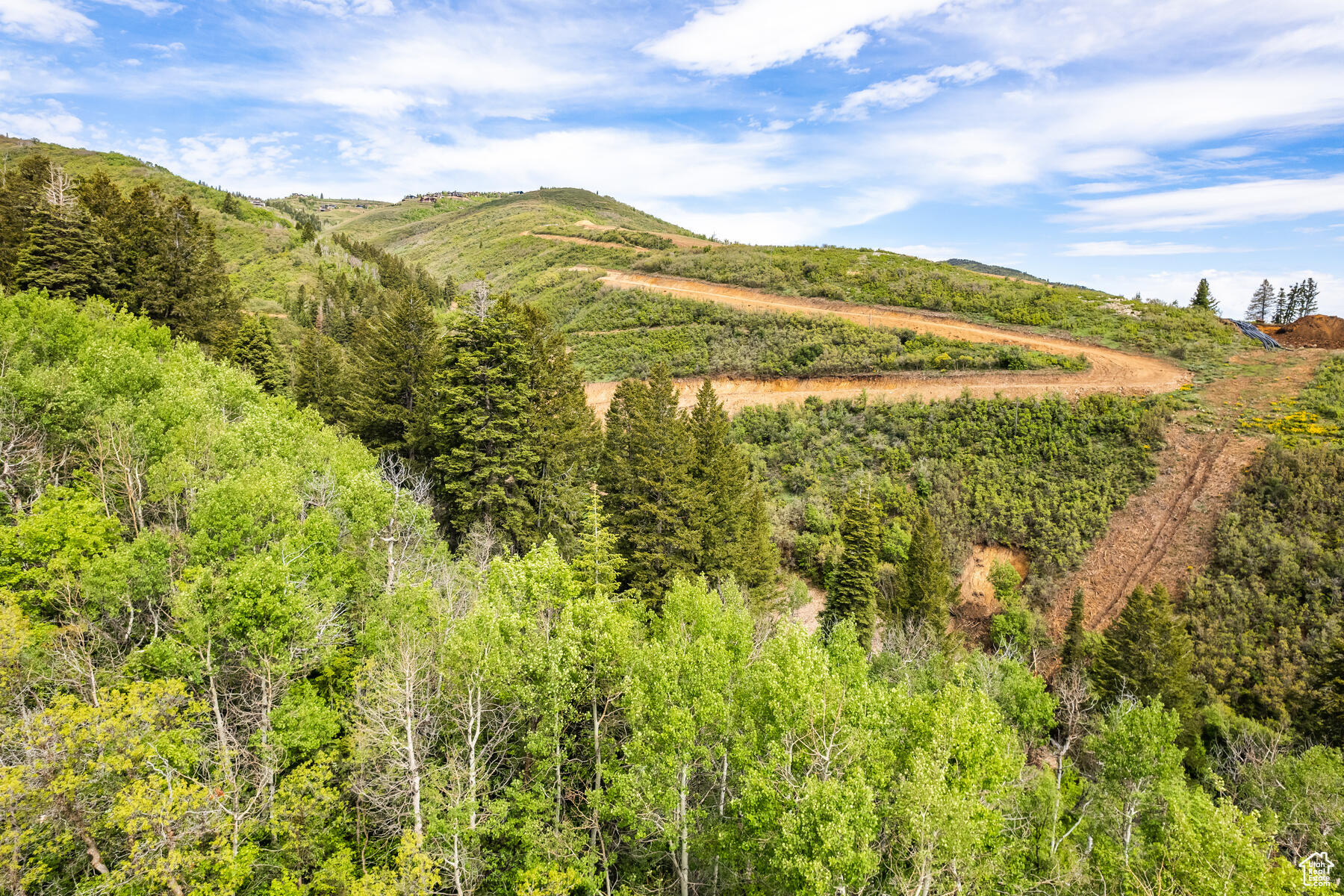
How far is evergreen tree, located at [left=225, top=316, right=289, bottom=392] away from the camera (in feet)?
127

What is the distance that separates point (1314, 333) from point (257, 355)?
272ft

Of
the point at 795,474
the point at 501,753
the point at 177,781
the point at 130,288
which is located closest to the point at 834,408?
the point at 795,474

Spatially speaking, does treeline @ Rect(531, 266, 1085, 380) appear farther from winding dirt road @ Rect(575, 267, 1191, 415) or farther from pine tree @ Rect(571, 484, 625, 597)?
pine tree @ Rect(571, 484, 625, 597)

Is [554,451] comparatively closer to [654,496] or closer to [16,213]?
[654,496]

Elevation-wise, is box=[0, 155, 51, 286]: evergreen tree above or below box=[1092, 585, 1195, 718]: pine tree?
above

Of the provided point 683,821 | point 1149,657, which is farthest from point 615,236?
point 683,821

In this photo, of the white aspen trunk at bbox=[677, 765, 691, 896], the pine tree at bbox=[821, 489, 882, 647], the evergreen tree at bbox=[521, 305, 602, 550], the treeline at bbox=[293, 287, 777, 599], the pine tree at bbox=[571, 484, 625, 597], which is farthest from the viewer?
the pine tree at bbox=[821, 489, 882, 647]

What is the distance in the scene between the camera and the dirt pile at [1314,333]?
45.6 m

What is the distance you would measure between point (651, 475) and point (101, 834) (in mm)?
20630

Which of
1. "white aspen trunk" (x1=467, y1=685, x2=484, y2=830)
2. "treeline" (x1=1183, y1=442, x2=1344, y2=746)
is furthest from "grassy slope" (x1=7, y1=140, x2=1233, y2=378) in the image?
"white aspen trunk" (x1=467, y1=685, x2=484, y2=830)

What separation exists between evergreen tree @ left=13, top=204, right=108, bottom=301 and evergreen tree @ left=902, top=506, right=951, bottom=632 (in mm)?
51076

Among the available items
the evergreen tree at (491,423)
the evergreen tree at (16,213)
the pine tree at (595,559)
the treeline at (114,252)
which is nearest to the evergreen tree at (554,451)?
the evergreen tree at (491,423)

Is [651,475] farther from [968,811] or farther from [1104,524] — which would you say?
[1104,524]

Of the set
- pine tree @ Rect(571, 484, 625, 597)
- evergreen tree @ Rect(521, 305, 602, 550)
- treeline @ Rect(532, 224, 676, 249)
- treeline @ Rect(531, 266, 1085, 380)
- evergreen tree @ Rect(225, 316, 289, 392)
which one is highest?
treeline @ Rect(532, 224, 676, 249)
